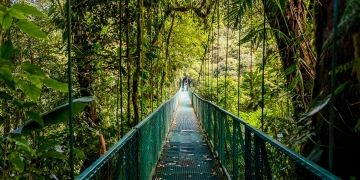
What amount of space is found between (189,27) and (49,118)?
16.1 metres

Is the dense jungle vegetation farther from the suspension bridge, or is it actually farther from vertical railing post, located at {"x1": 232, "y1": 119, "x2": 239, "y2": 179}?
vertical railing post, located at {"x1": 232, "y1": 119, "x2": 239, "y2": 179}

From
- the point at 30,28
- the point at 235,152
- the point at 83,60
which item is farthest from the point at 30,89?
the point at 83,60

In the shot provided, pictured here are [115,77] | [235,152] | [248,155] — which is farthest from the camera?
[115,77]

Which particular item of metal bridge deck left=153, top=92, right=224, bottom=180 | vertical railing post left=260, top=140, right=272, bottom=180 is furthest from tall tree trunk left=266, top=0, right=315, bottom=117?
metal bridge deck left=153, top=92, right=224, bottom=180

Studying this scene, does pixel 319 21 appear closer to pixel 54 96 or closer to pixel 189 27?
pixel 54 96

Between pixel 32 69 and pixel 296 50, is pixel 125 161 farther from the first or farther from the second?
pixel 296 50

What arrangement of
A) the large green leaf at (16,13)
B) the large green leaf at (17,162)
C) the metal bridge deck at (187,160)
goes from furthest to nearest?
the metal bridge deck at (187,160), the large green leaf at (17,162), the large green leaf at (16,13)

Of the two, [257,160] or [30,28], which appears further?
[257,160]

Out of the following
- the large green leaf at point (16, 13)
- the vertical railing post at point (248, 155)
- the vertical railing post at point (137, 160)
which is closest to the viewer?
the large green leaf at point (16, 13)

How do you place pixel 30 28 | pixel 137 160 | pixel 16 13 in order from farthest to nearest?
pixel 137 160, pixel 30 28, pixel 16 13

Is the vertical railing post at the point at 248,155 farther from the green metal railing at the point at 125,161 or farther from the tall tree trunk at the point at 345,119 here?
the tall tree trunk at the point at 345,119

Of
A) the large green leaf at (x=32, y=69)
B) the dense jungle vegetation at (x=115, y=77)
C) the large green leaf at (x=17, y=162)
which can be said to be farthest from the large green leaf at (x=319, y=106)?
the large green leaf at (x=17, y=162)

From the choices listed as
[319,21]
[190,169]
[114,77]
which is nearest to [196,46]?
[114,77]

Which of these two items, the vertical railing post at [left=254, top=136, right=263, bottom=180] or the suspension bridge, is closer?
the suspension bridge
